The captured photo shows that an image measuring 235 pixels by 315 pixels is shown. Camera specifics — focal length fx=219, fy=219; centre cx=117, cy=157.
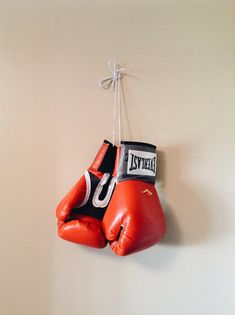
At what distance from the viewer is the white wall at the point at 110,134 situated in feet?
3.01

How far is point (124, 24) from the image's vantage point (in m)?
1.02

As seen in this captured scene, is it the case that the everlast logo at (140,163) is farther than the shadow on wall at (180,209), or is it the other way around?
the shadow on wall at (180,209)

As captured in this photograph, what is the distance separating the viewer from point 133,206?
75cm

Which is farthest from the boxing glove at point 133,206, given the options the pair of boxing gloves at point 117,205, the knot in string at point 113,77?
the knot in string at point 113,77

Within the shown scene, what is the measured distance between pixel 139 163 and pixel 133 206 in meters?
0.17

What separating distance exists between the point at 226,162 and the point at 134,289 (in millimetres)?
668

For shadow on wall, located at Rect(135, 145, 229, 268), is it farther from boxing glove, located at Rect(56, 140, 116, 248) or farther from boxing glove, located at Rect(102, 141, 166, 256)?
boxing glove, located at Rect(56, 140, 116, 248)

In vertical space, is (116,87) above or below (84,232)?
above

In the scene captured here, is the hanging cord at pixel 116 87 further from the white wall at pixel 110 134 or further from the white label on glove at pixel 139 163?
the white label on glove at pixel 139 163

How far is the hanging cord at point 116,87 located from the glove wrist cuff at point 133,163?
0.56ft

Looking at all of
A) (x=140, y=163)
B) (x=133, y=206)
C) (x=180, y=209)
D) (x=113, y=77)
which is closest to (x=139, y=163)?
(x=140, y=163)

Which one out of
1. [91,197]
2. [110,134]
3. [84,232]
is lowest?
[84,232]

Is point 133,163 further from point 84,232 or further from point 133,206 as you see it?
point 84,232

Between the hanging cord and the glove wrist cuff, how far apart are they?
0.17 metres
